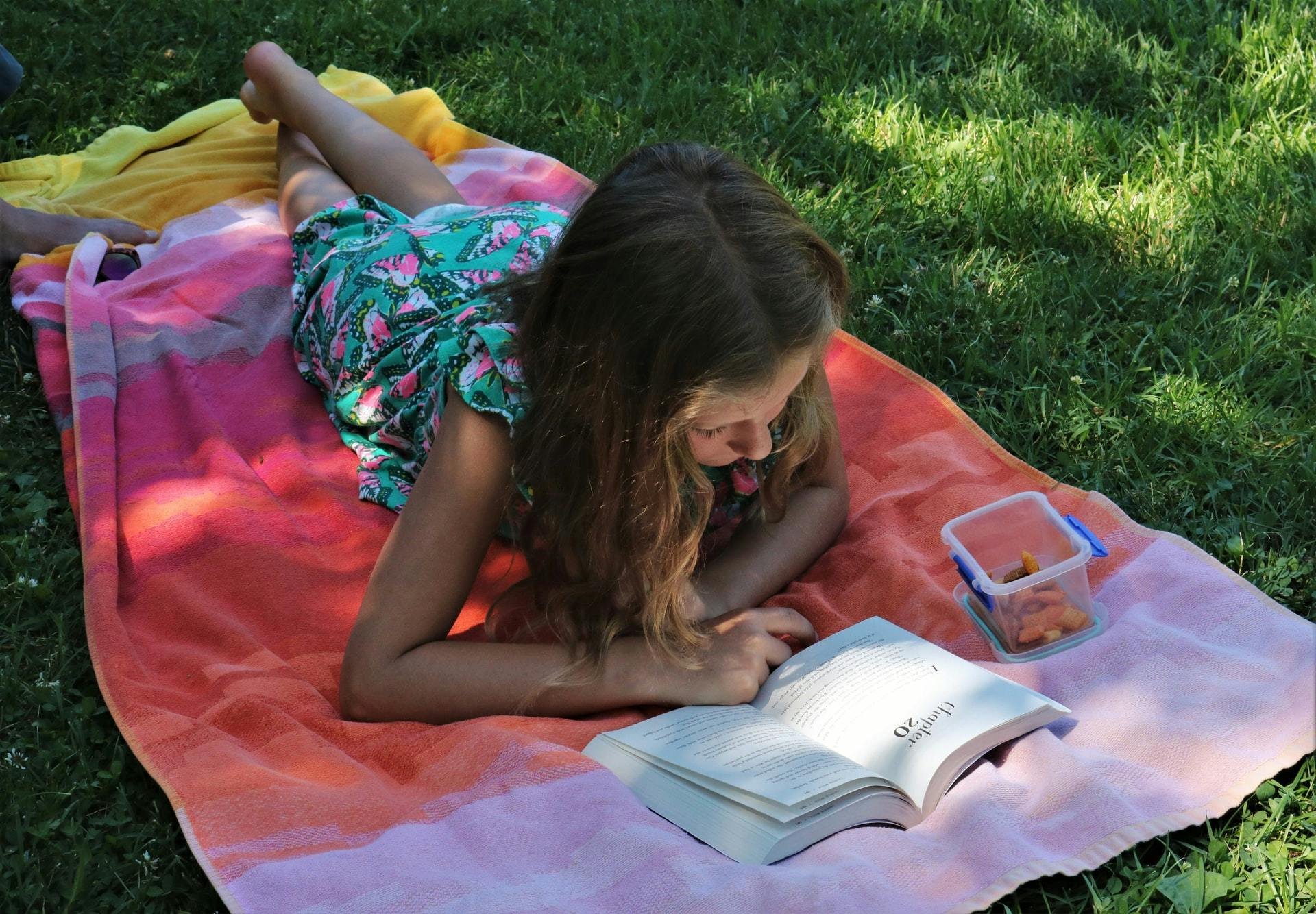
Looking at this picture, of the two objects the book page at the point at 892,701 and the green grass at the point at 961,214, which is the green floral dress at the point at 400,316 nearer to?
the book page at the point at 892,701

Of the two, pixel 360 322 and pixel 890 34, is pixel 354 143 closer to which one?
pixel 360 322

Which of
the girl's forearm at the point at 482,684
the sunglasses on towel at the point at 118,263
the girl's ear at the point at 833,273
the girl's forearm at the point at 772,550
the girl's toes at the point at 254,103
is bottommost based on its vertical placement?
the sunglasses on towel at the point at 118,263

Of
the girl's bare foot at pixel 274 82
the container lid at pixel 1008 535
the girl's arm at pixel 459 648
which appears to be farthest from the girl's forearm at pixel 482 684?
the girl's bare foot at pixel 274 82

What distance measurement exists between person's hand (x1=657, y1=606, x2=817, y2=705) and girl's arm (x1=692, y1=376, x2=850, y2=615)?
11 cm

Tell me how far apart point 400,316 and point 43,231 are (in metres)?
1.39

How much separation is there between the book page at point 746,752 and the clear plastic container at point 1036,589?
490mm

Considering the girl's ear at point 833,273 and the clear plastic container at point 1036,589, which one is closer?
the girl's ear at point 833,273

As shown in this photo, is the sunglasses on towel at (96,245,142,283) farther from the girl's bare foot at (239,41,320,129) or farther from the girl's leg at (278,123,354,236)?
the girl's bare foot at (239,41,320,129)

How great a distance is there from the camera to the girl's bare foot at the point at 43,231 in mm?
3508

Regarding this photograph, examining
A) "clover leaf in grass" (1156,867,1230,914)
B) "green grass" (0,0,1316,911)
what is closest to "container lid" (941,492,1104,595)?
"green grass" (0,0,1316,911)

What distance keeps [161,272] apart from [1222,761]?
2.86m

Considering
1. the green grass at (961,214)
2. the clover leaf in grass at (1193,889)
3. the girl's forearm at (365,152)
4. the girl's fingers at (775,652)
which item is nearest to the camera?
the clover leaf in grass at (1193,889)

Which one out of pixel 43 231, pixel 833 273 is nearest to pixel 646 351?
pixel 833 273

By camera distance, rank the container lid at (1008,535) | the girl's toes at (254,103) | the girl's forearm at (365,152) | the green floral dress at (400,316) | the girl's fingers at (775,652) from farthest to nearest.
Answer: the girl's toes at (254,103) → the girl's forearm at (365,152) → the green floral dress at (400,316) → the container lid at (1008,535) → the girl's fingers at (775,652)
